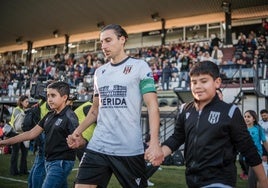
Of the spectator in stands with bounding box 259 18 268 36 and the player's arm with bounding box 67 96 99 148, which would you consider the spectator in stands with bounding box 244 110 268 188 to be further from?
the spectator in stands with bounding box 259 18 268 36

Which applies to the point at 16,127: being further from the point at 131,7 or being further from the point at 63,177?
the point at 131,7

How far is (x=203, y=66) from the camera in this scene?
298 cm

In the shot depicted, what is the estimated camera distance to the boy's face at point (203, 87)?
2924 mm

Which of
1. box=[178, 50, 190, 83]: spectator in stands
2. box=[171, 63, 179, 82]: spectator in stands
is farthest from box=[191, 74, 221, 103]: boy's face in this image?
box=[171, 63, 179, 82]: spectator in stands

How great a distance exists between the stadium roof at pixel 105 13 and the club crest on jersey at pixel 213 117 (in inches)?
801

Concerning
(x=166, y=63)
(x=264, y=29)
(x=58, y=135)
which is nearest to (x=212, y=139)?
(x=58, y=135)

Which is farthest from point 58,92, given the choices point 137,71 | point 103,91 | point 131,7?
point 131,7

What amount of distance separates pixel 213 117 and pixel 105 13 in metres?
23.1

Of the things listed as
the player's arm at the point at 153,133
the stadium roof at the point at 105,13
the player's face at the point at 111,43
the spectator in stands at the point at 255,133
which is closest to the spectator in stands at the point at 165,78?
the stadium roof at the point at 105,13

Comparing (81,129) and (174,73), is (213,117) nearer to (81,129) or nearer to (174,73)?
(81,129)

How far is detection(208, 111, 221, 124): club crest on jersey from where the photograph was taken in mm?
2838

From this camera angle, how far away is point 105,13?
2498 centimetres

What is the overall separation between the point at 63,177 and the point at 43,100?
283 cm

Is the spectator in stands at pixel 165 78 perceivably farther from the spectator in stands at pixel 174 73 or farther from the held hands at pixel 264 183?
the held hands at pixel 264 183
